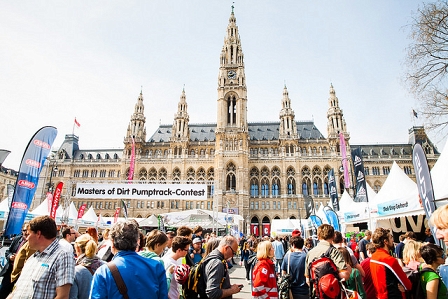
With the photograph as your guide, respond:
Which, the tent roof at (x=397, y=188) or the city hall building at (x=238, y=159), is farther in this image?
the city hall building at (x=238, y=159)

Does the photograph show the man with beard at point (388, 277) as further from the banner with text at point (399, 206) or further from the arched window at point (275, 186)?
the arched window at point (275, 186)

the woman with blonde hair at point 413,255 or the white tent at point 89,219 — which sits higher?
the white tent at point 89,219

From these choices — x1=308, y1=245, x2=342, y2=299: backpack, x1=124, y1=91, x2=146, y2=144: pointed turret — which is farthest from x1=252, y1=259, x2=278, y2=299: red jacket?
x1=124, y1=91, x2=146, y2=144: pointed turret

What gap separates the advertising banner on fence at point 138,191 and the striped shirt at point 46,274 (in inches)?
581

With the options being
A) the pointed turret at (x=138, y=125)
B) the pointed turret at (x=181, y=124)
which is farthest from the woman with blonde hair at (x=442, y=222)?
the pointed turret at (x=138, y=125)

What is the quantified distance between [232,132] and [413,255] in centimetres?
4169

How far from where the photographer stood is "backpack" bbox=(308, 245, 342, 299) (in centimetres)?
338

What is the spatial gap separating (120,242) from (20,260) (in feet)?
7.98

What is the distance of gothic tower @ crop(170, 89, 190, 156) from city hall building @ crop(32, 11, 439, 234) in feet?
0.58

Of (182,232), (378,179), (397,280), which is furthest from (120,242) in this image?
(378,179)

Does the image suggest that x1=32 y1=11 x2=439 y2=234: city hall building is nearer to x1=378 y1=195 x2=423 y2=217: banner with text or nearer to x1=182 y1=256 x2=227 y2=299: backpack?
x1=378 y1=195 x2=423 y2=217: banner with text

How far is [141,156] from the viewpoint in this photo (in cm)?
4875

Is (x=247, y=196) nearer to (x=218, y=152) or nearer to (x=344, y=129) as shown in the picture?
(x=218, y=152)

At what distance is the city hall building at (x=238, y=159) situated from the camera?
145ft
